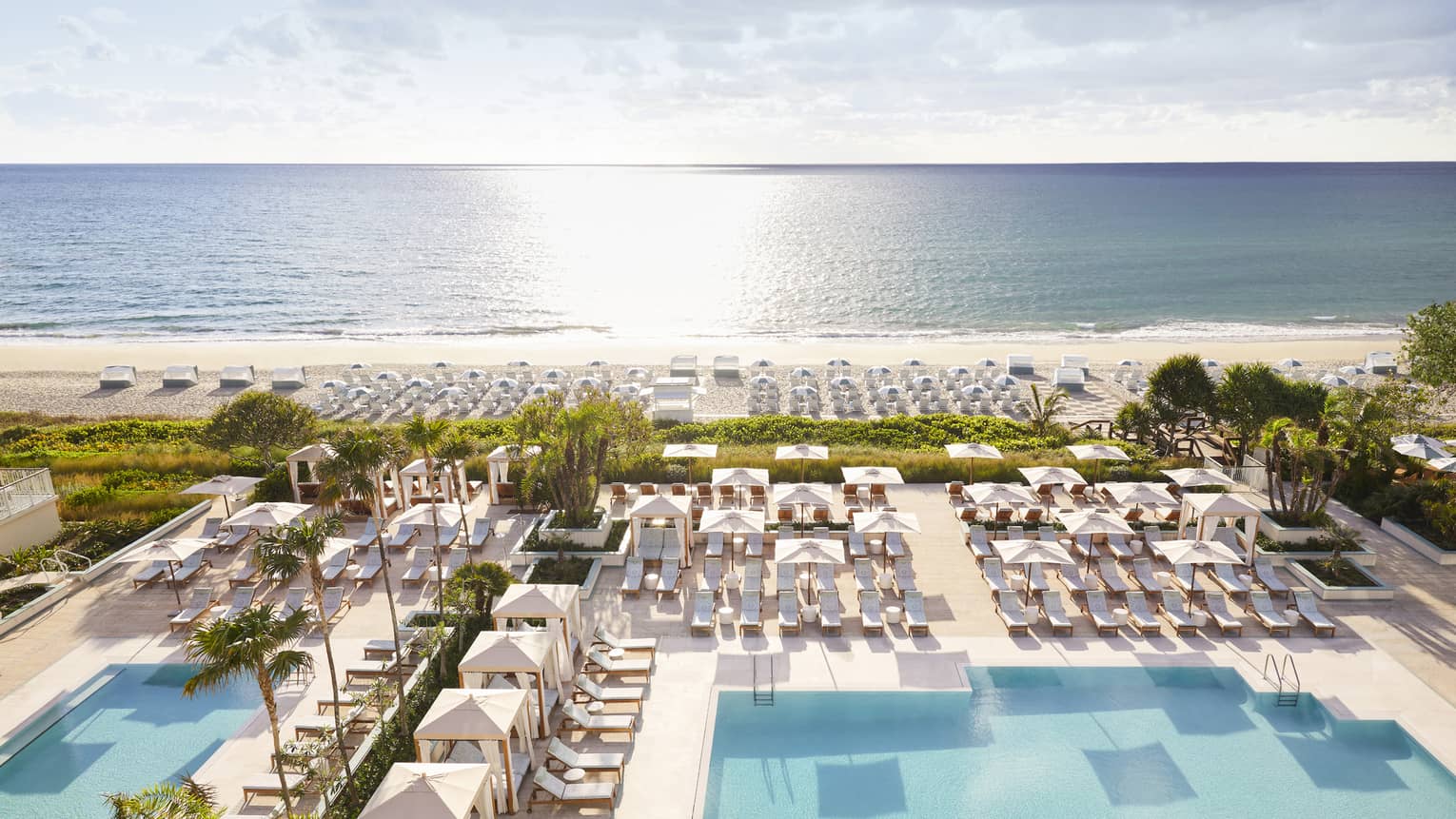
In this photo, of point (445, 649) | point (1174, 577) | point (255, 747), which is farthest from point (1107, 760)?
point (255, 747)

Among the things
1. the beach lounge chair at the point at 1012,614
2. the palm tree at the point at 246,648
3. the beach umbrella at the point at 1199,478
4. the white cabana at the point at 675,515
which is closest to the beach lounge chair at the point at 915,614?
the beach lounge chair at the point at 1012,614

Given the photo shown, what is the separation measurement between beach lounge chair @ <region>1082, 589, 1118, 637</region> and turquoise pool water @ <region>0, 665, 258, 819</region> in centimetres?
1397

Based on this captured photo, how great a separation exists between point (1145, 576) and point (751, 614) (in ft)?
25.8

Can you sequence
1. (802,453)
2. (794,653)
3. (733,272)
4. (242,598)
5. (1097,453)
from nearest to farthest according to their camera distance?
(794,653) < (242,598) < (802,453) < (1097,453) < (733,272)

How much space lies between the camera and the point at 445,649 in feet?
44.2

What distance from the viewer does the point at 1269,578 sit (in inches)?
670

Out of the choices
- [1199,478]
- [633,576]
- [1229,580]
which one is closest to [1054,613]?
[1229,580]

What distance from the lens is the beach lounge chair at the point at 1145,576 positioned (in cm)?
1698

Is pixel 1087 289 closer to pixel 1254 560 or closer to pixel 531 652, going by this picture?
pixel 1254 560

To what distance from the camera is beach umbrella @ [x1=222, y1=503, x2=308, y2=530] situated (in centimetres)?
1819

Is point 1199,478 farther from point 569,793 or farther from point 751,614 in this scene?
point 569,793

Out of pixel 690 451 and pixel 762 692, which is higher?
pixel 690 451

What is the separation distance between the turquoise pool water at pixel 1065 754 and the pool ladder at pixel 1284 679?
0.57 ft

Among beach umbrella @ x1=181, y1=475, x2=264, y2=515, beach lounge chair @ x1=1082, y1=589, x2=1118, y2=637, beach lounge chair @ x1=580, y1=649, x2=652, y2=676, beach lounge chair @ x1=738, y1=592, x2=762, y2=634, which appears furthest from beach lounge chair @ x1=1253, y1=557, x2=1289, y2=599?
beach umbrella @ x1=181, y1=475, x2=264, y2=515
